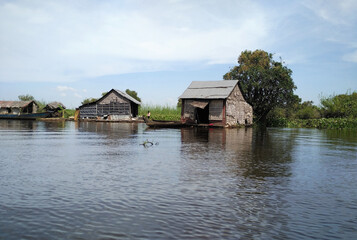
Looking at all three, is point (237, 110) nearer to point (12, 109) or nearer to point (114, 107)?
point (114, 107)

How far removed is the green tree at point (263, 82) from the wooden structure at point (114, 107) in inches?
612

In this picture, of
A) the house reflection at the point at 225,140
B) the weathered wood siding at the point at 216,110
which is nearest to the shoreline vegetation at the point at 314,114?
the weathered wood siding at the point at 216,110

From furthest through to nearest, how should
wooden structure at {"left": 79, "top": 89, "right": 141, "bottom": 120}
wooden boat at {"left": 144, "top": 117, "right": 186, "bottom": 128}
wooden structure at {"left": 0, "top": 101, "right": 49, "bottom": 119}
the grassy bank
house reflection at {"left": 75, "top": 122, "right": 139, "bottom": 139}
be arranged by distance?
wooden structure at {"left": 0, "top": 101, "right": 49, "bottom": 119}, wooden structure at {"left": 79, "top": 89, "right": 141, "bottom": 120}, the grassy bank, wooden boat at {"left": 144, "top": 117, "right": 186, "bottom": 128}, house reflection at {"left": 75, "top": 122, "right": 139, "bottom": 139}

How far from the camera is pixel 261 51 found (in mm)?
47938

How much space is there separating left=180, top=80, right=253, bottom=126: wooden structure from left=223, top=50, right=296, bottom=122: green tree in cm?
617

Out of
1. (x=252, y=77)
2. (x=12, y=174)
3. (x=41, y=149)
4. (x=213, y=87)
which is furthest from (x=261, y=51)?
(x=12, y=174)

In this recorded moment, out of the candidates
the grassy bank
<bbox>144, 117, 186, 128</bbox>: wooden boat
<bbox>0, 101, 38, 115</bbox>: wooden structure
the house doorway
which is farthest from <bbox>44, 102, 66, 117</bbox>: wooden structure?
the grassy bank

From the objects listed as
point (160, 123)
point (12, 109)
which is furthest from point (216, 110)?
point (12, 109)

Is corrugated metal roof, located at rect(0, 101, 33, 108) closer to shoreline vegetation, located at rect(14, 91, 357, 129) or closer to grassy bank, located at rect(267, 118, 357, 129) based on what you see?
shoreline vegetation, located at rect(14, 91, 357, 129)

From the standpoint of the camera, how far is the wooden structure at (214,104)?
33781 millimetres

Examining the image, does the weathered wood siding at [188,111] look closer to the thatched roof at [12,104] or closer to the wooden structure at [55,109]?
Answer: the wooden structure at [55,109]

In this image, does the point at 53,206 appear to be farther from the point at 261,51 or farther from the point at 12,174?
the point at 261,51

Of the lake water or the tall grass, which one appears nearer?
the lake water

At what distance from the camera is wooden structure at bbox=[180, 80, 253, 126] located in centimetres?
3378
